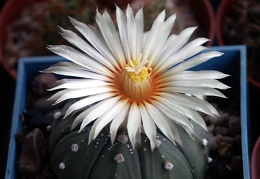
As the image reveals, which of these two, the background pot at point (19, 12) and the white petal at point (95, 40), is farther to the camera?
the background pot at point (19, 12)

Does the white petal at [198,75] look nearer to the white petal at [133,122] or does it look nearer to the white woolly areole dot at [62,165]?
the white petal at [133,122]

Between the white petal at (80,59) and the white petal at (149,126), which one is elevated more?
the white petal at (80,59)

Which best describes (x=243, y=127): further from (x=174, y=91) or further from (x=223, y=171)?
(x=174, y=91)

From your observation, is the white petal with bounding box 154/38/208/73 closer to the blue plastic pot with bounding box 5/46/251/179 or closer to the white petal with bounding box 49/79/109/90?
the white petal with bounding box 49/79/109/90

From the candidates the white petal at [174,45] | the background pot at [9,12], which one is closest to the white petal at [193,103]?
the white petal at [174,45]

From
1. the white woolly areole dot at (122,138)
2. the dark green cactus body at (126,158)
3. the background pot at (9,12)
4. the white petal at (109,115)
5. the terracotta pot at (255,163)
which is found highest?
the background pot at (9,12)

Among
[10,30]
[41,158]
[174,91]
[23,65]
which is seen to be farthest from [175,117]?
[10,30]

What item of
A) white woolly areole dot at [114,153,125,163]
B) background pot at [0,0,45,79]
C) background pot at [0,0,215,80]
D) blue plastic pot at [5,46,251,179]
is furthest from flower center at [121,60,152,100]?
background pot at [0,0,45,79]

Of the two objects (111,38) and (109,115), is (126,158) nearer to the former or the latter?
(109,115)
